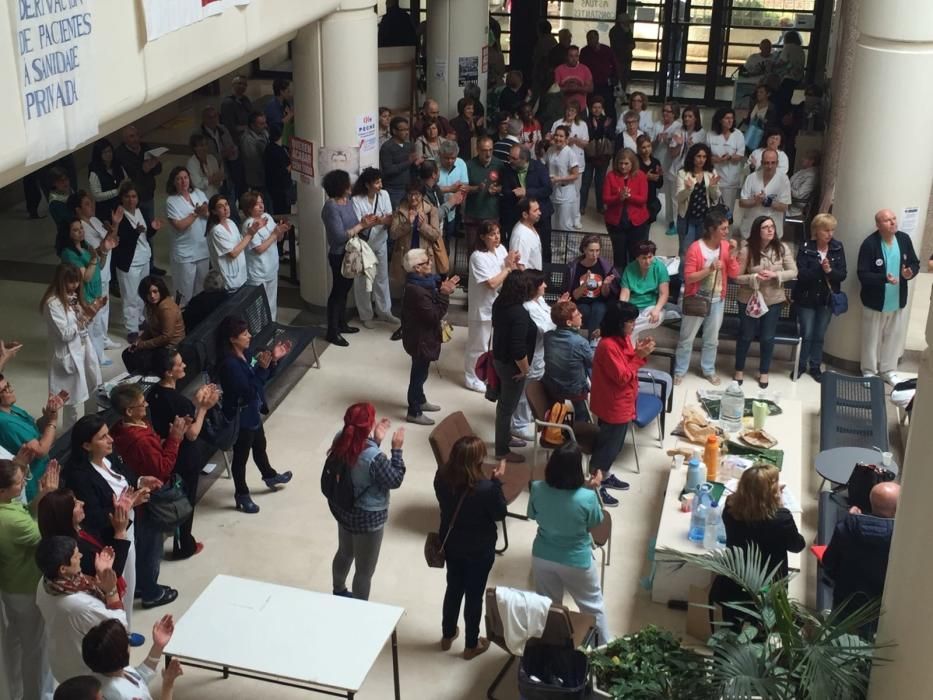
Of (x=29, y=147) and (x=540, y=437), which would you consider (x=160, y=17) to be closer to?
(x=29, y=147)

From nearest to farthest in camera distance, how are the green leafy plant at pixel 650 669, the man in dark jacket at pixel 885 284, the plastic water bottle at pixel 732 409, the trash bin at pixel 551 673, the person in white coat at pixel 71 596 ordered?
1. the green leafy plant at pixel 650 669
2. the person in white coat at pixel 71 596
3. the trash bin at pixel 551 673
4. the plastic water bottle at pixel 732 409
5. the man in dark jacket at pixel 885 284

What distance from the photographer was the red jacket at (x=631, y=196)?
11680mm

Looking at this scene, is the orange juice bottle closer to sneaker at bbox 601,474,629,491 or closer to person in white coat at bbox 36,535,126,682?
sneaker at bbox 601,474,629,491

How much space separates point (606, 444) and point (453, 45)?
8550 mm

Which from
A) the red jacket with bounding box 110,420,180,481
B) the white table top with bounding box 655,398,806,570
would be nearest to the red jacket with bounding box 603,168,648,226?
the white table top with bounding box 655,398,806,570

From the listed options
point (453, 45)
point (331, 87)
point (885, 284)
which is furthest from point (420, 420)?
point (453, 45)

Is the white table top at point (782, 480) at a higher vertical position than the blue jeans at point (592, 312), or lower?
lower

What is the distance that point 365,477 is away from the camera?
265 inches

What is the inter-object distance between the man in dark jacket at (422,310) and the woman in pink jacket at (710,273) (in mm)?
2065

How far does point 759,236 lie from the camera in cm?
1018

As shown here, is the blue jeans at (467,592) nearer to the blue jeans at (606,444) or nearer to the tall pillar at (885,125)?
the blue jeans at (606,444)

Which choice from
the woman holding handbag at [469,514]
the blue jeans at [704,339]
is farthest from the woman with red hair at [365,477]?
the blue jeans at [704,339]

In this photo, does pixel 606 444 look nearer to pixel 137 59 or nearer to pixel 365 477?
pixel 365 477

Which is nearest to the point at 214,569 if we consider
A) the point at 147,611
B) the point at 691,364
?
the point at 147,611
